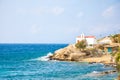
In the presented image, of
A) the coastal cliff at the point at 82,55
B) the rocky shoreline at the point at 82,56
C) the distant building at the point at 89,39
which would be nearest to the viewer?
the rocky shoreline at the point at 82,56

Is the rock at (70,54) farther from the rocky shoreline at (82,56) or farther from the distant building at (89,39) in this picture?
the distant building at (89,39)

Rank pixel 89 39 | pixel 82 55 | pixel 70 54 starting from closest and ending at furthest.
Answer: pixel 82 55, pixel 70 54, pixel 89 39

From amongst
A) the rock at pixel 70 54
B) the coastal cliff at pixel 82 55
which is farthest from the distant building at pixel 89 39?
the coastal cliff at pixel 82 55

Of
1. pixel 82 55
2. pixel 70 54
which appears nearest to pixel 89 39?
pixel 70 54

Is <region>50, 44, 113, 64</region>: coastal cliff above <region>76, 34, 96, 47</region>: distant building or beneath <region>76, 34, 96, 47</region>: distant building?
beneath

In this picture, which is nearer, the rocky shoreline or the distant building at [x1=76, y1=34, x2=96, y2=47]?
the rocky shoreline

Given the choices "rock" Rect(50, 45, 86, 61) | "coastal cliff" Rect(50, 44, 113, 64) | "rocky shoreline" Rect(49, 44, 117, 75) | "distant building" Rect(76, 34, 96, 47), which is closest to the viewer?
"rocky shoreline" Rect(49, 44, 117, 75)

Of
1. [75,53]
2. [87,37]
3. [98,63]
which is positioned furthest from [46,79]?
[87,37]

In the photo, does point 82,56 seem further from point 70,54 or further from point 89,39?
point 89,39

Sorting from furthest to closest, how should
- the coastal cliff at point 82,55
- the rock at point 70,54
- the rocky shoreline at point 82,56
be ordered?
the rock at point 70,54 → the coastal cliff at point 82,55 → the rocky shoreline at point 82,56

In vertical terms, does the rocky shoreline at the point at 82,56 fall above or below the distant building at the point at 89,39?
below

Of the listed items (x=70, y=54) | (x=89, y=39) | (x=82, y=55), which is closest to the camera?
(x=82, y=55)

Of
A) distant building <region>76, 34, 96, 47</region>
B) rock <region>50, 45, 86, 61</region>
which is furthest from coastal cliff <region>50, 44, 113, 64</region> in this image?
distant building <region>76, 34, 96, 47</region>

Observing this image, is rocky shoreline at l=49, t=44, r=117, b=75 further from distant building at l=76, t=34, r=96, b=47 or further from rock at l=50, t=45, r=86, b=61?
distant building at l=76, t=34, r=96, b=47
